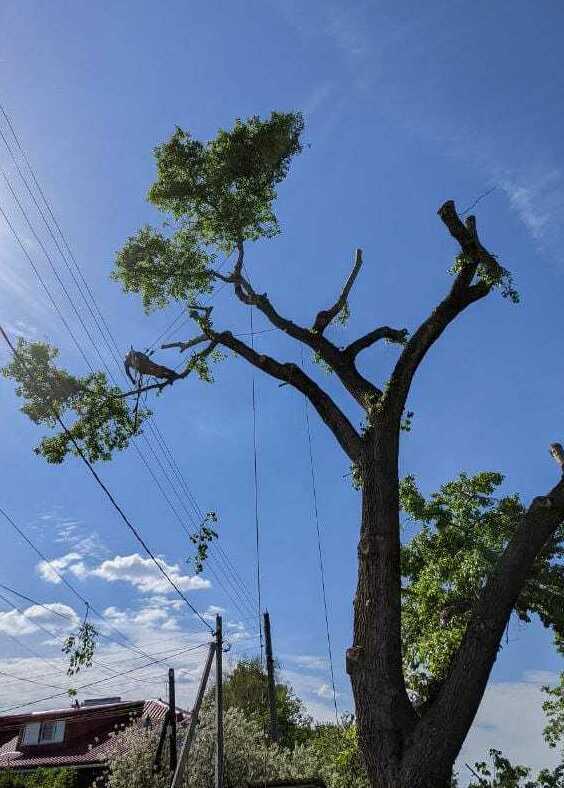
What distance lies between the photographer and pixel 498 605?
8180 millimetres

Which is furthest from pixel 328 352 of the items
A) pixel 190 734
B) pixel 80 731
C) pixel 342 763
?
pixel 80 731

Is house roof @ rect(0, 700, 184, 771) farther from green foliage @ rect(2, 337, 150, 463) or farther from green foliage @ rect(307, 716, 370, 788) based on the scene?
green foliage @ rect(2, 337, 150, 463)

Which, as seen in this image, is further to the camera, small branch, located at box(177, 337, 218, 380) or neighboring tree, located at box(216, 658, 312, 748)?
neighboring tree, located at box(216, 658, 312, 748)

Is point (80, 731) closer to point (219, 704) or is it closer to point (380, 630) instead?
point (219, 704)

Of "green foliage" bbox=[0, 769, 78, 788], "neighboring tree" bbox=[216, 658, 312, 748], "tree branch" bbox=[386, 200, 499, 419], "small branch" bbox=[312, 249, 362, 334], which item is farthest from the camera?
"neighboring tree" bbox=[216, 658, 312, 748]

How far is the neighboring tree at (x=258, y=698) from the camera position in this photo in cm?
3641

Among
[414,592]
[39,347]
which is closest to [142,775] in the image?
[414,592]

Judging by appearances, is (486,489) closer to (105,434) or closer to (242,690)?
(105,434)

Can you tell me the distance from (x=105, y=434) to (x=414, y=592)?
8.83m

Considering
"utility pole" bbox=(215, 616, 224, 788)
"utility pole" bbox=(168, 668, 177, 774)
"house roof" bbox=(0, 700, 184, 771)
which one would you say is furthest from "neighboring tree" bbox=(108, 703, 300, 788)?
"house roof" bbox=(0, 700, 184, 771)

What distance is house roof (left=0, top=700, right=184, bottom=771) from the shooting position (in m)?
27.2

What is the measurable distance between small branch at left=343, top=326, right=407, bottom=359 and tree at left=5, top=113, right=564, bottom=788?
3 cm

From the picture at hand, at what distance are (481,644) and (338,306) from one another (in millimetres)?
6702

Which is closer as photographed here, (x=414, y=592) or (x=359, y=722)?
(x=359, y=722)
